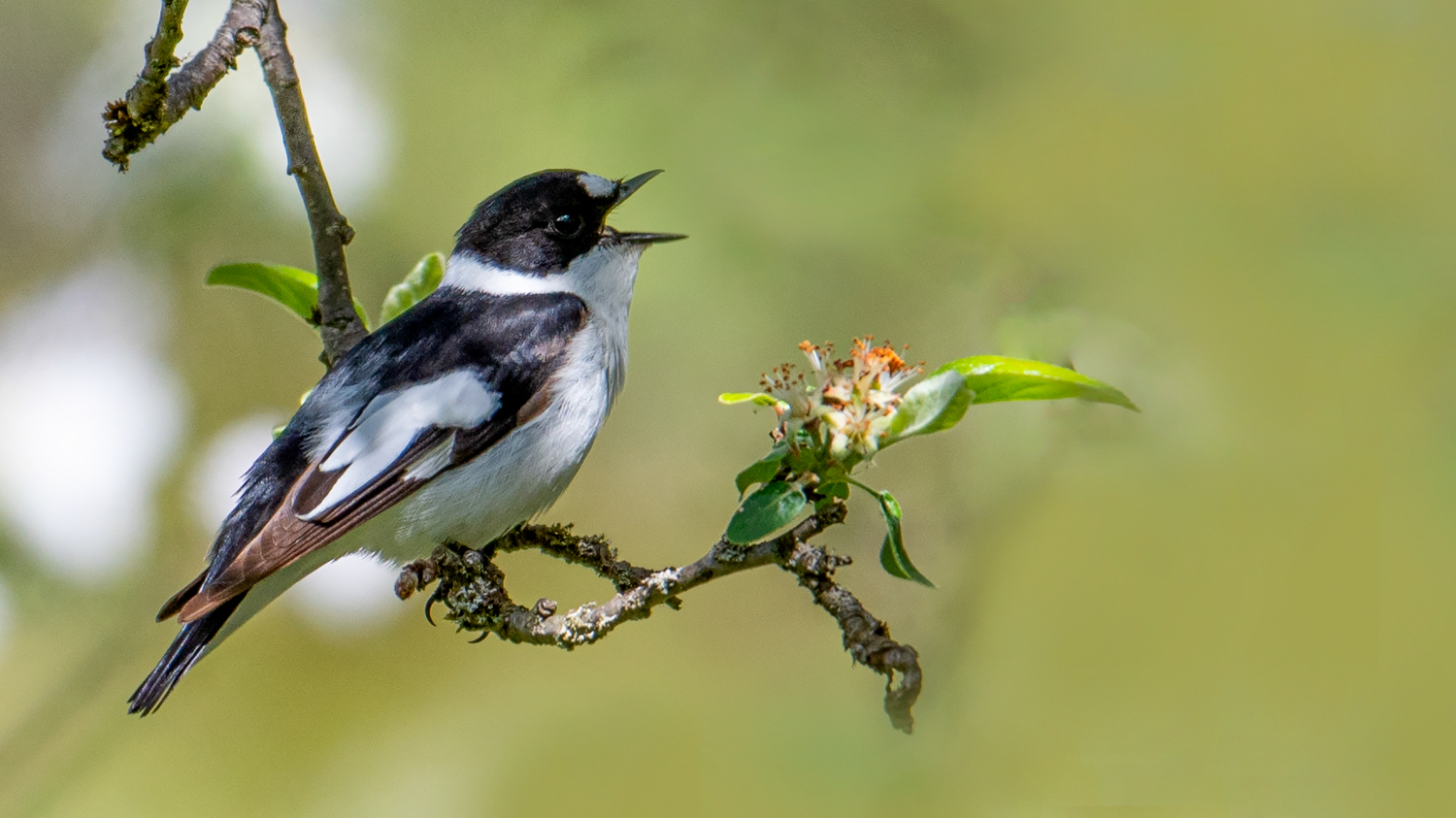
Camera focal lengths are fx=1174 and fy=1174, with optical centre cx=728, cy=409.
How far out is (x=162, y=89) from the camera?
2363 mm

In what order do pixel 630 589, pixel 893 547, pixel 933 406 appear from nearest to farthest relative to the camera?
pixel 933 406 → pixel 893 547 → pixel 630 589

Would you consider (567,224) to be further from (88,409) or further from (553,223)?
(88,409)

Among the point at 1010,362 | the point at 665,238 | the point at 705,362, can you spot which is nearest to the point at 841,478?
the point at 1010,362

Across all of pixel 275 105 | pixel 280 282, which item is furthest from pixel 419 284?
pixel 275 105

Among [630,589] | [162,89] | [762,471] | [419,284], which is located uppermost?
[419,284]

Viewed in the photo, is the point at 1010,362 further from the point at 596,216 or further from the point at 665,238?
the point at 596,216

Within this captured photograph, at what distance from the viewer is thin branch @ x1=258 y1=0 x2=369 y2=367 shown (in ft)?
8.98

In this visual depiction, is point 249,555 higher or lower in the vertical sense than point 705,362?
lower

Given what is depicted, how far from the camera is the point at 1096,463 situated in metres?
3.05

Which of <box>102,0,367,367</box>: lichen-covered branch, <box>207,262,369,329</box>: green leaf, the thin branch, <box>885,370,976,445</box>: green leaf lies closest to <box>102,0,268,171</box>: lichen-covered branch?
<box>102,0,367,367</box>: lichen-covered branch

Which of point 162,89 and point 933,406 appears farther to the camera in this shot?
point 162,89

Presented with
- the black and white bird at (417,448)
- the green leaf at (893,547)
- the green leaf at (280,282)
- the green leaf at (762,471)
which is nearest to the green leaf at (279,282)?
the green leaf at (280,282)

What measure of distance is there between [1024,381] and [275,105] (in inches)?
77.8

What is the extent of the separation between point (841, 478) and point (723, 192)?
104 inches
